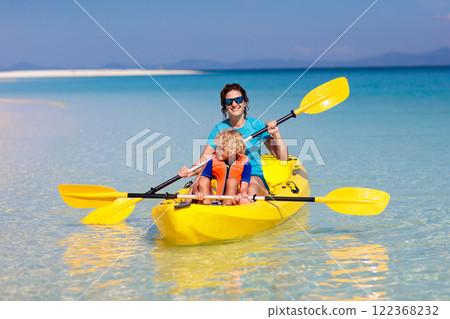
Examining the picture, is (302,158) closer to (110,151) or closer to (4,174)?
(110,151)

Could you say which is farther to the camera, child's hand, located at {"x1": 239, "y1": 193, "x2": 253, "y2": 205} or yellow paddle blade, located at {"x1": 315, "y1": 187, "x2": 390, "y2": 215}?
yellow paddle blade, located at {"x1": 315, "y1": 187, "x2": 390, "y2": 215}

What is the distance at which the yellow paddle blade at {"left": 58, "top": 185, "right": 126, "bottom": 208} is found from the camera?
543cm

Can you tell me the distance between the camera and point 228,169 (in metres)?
5.02

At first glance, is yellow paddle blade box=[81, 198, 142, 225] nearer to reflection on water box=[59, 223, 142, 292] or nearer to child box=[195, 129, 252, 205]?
reflection on water box=[59, 223, 142, 292]

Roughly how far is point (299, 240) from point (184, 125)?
9614mm

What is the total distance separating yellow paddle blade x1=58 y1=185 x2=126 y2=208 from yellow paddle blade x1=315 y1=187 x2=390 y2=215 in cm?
211

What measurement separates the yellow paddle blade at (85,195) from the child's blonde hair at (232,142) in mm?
1245

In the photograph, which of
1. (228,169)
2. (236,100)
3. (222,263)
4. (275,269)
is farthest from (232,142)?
(275,269)

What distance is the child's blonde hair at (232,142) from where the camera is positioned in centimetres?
495

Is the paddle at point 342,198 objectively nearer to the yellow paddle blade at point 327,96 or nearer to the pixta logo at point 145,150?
the yellow paddle blade at point 327,96

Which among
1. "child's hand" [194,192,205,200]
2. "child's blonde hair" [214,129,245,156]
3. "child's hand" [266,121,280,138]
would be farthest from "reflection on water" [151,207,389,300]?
"child's hand" [266,121,280,138]

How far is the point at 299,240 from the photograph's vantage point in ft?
16.6

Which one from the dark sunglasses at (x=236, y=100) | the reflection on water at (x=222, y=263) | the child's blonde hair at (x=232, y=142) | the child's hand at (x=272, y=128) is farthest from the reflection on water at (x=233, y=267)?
the dark sunglasses at (x=236, y=100)

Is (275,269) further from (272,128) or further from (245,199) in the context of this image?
(272,128)
